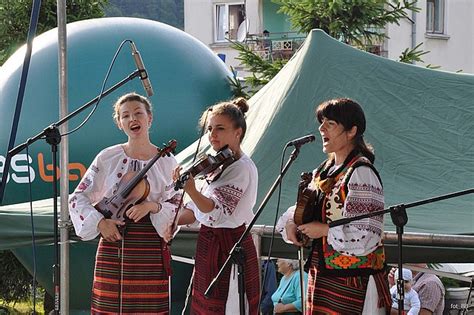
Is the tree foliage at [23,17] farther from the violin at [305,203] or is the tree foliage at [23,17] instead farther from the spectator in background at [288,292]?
the violin at [305,203]

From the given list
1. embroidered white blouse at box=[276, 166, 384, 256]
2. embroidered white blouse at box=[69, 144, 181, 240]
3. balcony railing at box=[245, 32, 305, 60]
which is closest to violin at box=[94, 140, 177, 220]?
embroidered white blouse at box=[69, 144, 181, 240]

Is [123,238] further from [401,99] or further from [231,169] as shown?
[401,99]

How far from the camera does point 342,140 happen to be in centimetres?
385

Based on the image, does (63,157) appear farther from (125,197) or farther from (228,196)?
(228,196)

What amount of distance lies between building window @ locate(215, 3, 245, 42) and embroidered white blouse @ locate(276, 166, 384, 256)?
18.7m

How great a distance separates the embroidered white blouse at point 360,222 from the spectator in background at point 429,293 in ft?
11.0

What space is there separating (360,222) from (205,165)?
739mm

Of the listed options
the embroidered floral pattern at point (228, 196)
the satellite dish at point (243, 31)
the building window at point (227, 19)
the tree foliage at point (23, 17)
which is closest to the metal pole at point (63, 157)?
the embroidered floral pattern at point (228, 196)

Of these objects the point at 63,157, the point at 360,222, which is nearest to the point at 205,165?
the point at 360,222

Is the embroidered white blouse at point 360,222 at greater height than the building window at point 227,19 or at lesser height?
lesser

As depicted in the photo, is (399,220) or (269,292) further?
(269,292)

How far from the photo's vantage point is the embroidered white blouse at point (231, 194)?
4289 mm

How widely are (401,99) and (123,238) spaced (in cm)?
225

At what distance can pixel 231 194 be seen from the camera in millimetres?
4289
